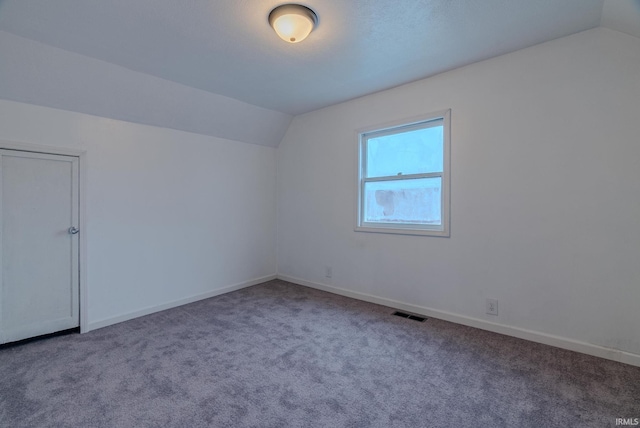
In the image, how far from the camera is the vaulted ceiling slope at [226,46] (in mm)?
1889

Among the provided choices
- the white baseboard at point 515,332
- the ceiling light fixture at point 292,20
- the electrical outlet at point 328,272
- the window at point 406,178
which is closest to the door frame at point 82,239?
the ceiling light fixture at point 292,20

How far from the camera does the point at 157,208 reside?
3262mm

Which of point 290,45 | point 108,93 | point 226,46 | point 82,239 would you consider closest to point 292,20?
point 290,45

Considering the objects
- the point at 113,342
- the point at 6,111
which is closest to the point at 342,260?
the point at 113,342

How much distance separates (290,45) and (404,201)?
1.98 m

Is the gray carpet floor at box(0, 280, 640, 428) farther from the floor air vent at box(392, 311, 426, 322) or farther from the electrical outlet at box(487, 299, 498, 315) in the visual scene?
the electrical outlet at box(487, 299, 498, 315)

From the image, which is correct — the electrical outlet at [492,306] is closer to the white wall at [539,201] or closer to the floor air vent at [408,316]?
the white wall at [539,201]

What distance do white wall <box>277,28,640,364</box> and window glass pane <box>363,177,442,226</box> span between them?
0.69 feet

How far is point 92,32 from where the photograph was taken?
210 cm

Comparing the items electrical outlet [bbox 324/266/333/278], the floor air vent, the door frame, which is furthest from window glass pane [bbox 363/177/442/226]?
the door frame

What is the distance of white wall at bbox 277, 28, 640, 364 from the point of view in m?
2.11

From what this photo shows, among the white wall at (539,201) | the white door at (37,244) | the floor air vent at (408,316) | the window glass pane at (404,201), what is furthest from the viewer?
the window glass pane at (404,201)

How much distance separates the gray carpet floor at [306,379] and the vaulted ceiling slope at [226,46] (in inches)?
87.0

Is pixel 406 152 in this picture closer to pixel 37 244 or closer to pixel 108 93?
pixel 108 93
